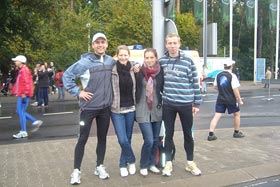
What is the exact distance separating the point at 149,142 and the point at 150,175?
486 mm

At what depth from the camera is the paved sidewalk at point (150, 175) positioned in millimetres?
5410

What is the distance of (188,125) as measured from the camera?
563 cm

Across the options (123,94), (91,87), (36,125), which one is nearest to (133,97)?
(123,94)

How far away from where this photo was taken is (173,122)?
5.65 m

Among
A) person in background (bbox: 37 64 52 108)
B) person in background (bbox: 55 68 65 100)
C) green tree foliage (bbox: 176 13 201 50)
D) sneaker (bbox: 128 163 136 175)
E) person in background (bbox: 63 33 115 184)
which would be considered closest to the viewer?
person in background (bbox: 63 33 115 184)

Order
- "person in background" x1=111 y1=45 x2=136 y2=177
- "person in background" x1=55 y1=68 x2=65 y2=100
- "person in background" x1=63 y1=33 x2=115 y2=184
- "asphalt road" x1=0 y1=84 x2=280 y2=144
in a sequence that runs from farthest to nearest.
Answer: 1. "person in background" x1=55 y1=68 x2=65 y2=100
2. "asphalt road" x1=0 y1=84 x2=280 y2=144
3. "person in background" x1=111 y1=45 x2=136 y2=177
4. "person in background" x1=63 y1=33 x2=115 y2=184

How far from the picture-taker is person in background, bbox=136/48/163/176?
5.43m

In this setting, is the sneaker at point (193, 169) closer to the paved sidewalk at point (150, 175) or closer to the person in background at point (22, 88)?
the paved sidewalk at point (150, 175)

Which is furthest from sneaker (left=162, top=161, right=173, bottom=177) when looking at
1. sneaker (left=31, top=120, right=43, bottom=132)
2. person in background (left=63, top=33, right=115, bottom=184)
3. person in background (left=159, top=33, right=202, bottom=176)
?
sneaker (left=31, top=120, right=43, bottom=132)

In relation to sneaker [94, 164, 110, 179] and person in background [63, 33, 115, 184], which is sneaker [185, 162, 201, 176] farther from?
person in background [63, 33, 115, 184]

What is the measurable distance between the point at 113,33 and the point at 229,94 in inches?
1048

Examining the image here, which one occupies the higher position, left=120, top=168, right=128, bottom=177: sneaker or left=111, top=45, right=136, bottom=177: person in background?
left=111, top=45, right=136, bottom=177: person in background

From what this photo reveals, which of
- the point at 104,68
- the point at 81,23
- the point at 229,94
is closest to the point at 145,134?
the point at 104,68

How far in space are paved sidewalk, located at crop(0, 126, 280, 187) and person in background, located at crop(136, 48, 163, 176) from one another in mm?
597
